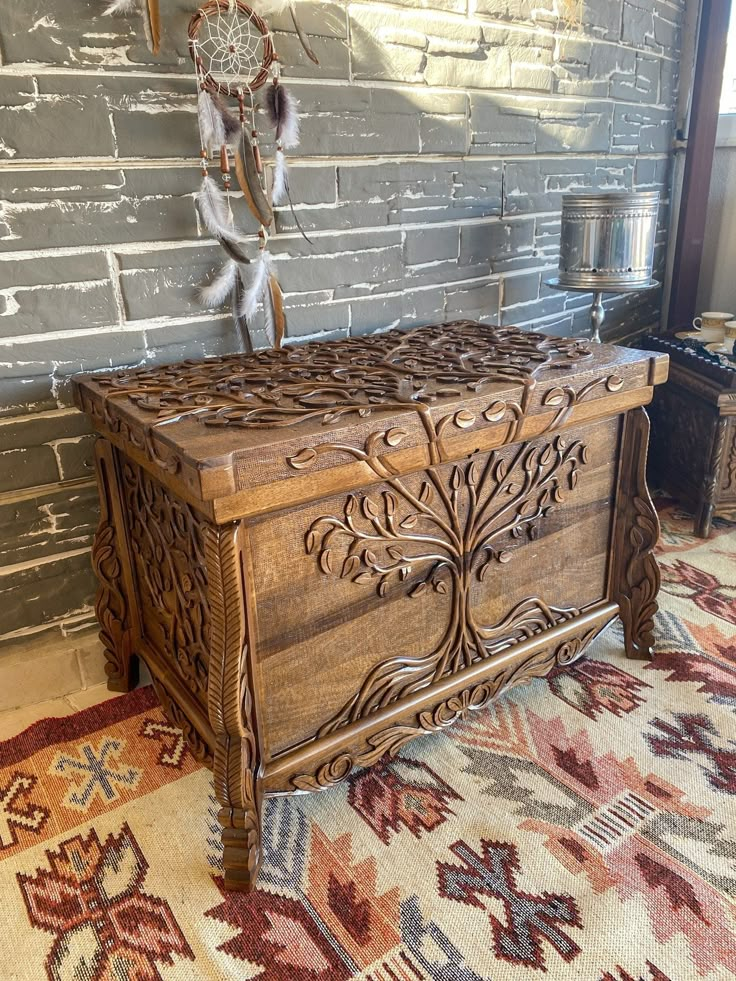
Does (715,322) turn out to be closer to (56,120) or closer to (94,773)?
(56,120)

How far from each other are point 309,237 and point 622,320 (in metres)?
1.45

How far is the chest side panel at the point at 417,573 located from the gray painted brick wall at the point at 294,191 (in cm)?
59

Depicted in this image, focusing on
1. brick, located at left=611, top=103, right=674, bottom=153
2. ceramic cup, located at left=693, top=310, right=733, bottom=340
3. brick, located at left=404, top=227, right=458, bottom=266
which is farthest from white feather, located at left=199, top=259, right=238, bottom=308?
ceramic cup, located at left=693, top=310, right=733, bottom=340

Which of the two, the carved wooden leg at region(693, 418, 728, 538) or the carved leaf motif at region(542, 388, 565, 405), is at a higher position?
the carved leaf motif at region(542, 388, 565, 405)

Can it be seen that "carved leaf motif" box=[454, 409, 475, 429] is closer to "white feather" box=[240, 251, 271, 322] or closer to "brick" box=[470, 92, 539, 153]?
"white feather" box=[240, 251, 271, 322]

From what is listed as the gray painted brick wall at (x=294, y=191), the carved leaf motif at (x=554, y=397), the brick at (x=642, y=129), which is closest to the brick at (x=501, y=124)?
the gray painted brick wall at (x=294, y=191)

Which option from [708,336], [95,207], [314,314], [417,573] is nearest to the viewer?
[417,573]

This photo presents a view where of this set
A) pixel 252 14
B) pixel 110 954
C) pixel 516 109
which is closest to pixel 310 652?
pixel 110 954

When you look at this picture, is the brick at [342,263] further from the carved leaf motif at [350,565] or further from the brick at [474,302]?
the carved leaf motif at [350,565]

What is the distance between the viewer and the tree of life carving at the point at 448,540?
1.06 m

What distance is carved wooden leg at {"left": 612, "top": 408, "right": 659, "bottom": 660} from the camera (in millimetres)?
1379

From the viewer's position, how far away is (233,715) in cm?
95

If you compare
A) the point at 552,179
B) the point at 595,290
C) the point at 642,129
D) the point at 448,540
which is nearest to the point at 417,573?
the point at 448,540

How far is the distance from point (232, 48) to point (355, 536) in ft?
3.14
